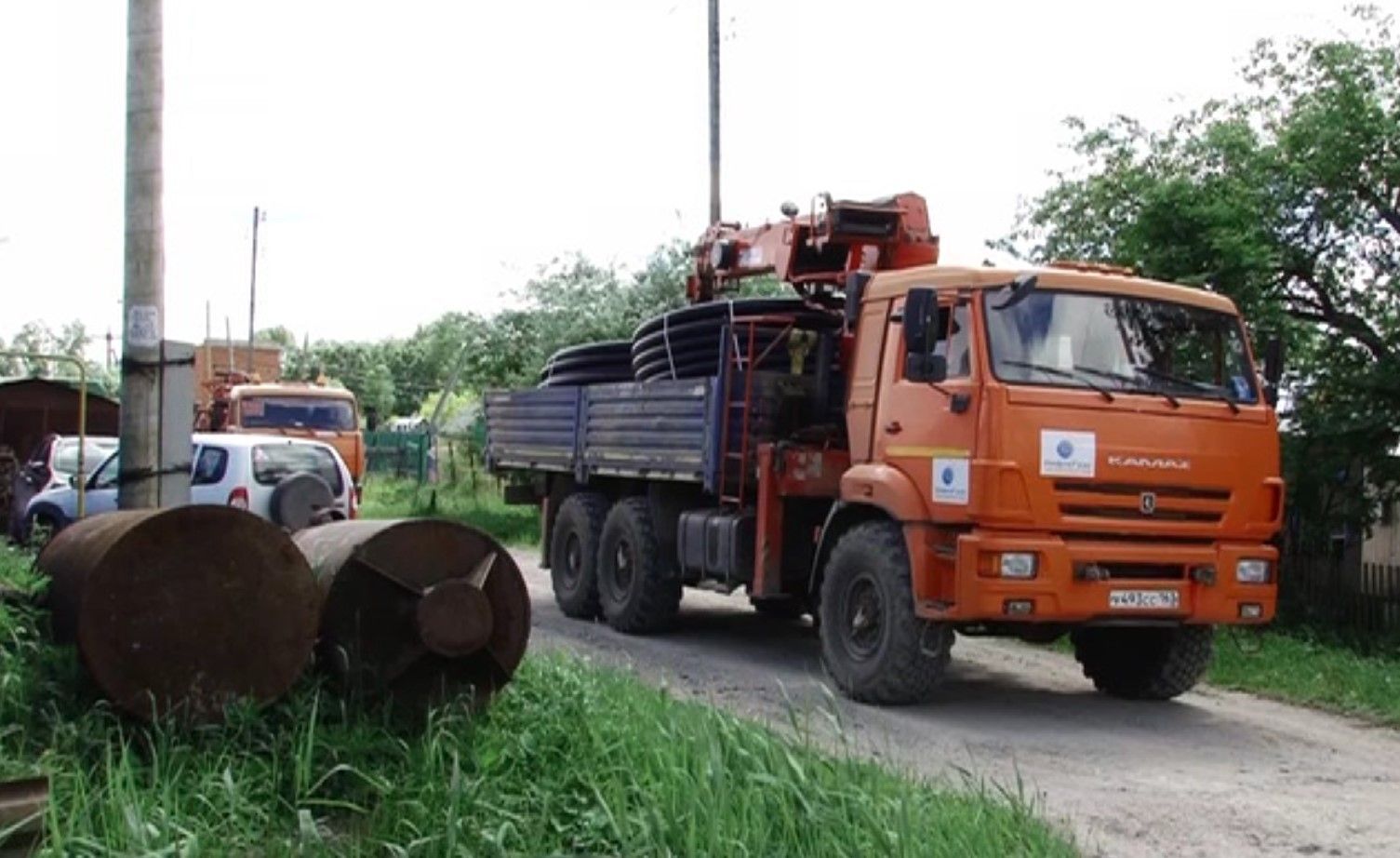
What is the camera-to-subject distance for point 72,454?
19.3 m

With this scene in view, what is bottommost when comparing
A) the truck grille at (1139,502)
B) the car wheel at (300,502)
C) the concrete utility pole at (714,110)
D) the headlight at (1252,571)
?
the headlight at (1252,571)

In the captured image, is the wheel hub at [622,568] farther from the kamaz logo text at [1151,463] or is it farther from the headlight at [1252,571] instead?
the headlight at [1252,571]

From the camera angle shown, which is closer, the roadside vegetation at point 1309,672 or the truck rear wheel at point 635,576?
the roadside vegetation at point 1309,672

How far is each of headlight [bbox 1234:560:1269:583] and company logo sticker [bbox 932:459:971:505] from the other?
1.86 m

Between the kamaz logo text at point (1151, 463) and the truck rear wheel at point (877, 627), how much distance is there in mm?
1375

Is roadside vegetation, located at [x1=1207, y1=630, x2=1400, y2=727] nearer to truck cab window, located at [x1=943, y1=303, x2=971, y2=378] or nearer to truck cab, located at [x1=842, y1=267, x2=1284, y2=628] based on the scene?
truck cab, located at [x1=842, y1=267, x2=1284, y2=628]

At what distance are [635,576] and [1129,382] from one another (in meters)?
4.96

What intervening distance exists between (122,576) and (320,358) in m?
83.7

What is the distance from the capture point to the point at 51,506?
1653 cm

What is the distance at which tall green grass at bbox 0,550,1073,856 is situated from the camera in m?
Answer: 5.21

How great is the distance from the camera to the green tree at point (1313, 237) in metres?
13.1

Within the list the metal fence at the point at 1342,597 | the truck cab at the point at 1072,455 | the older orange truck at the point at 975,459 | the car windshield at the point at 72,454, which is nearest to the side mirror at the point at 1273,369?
the older orange truck at the point at 975,459

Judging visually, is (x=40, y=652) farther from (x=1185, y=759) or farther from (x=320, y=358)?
(x=320, y=358)

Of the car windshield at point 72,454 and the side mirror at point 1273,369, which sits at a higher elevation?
the side mirror at point 1273,369
